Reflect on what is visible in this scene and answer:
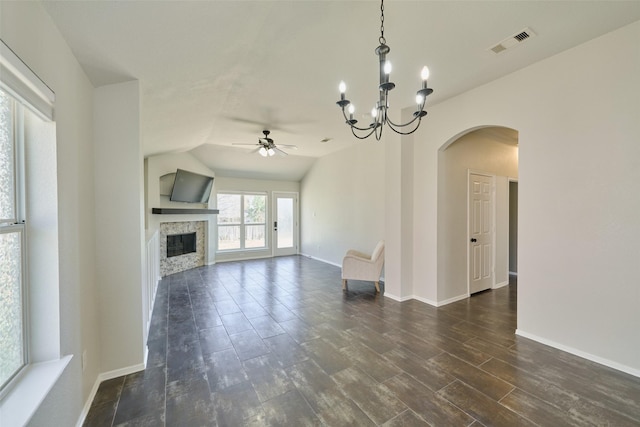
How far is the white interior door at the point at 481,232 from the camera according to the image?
428 cm

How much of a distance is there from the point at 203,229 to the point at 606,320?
7.16m

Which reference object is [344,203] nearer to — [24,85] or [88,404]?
[88,404]

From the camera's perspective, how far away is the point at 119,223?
7.16 feet

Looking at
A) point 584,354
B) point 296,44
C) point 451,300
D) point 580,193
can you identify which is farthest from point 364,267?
point 296,44

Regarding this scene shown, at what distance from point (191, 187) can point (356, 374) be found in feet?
17.9

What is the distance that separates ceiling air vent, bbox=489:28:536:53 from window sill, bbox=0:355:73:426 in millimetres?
3923

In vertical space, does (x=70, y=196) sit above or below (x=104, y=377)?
above

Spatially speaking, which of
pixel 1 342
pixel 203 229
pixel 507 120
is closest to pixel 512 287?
pixel 507 120

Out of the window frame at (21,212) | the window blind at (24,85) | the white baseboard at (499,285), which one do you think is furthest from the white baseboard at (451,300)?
the window blind at (24,85)

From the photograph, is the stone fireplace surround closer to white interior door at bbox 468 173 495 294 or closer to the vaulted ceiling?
the vaulted ceiling

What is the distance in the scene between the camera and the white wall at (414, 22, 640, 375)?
224 cm

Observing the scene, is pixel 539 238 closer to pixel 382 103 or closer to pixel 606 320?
pixel 606 320

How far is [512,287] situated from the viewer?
4.76m

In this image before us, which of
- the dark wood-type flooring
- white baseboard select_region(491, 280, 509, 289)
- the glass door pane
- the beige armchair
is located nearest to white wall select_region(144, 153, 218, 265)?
the glass door pane
